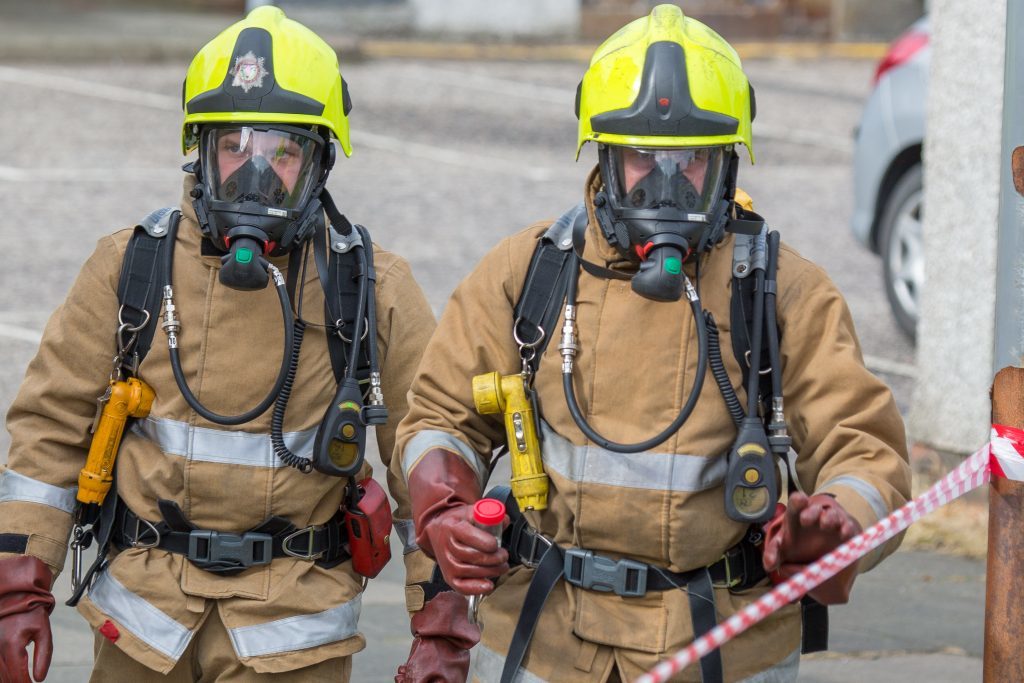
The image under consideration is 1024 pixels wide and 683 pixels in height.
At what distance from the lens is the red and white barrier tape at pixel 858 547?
9.64 ft

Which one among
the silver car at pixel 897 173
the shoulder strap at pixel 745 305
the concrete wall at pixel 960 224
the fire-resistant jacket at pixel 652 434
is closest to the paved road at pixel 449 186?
the silver car at pixel 897 173

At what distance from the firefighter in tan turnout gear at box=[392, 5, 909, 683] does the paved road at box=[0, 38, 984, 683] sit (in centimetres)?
197

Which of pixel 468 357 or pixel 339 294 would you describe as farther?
pixel 339 294

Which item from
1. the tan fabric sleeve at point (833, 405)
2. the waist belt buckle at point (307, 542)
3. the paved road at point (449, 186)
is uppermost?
the tan fabric sleeve at point (833, 405)

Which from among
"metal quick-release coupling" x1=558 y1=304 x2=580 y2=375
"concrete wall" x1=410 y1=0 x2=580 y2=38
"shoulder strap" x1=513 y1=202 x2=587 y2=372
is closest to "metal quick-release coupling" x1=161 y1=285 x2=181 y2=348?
"shoulder strap" x1=513 y1=202 x2=587 y2=372

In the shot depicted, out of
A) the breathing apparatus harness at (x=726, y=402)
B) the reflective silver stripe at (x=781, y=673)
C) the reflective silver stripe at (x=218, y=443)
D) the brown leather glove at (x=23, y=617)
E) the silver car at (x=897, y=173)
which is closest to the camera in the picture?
the breathing apparatus harness at (x=726, y=402)

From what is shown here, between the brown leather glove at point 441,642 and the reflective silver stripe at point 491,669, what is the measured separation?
0.12m

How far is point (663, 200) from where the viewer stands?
3271 mm

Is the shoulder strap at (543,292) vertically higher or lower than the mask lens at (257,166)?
lower

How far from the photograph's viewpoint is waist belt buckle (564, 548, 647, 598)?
10.8 feet

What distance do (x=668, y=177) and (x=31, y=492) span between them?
5.18 ft

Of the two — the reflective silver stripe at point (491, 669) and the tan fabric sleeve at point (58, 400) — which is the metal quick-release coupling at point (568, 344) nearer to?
the reflective silver stripe at point (491, 669)

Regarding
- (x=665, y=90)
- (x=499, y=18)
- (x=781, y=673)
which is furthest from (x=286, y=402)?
(x=499, y=18)

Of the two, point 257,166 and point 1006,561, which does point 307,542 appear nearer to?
point 257,166
